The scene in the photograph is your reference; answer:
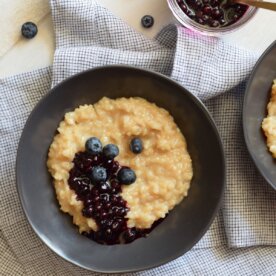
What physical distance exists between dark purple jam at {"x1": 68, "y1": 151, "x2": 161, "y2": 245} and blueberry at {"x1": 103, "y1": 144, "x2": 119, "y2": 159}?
0.01 meters

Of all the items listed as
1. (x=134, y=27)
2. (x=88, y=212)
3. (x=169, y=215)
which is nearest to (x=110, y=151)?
(x=88, y=212)

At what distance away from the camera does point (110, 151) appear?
1.69 metres

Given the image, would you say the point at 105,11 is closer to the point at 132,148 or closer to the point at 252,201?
the point at 132,148

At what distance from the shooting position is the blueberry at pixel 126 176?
5.54 ft

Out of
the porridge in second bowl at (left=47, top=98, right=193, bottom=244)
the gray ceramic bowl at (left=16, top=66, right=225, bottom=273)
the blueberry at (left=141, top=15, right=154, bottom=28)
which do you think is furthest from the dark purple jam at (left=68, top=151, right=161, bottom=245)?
the blueberry at (left=141, top=15, right=154, bottom=28)

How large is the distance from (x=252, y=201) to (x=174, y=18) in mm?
740

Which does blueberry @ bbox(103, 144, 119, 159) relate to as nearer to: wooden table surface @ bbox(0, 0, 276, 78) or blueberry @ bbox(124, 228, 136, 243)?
blueberry @ bbox(124, 228, 136, 243)

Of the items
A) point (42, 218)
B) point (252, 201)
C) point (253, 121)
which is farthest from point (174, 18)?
point (42, 218)

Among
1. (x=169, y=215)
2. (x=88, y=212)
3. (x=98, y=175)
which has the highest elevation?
(x=98, y=175)

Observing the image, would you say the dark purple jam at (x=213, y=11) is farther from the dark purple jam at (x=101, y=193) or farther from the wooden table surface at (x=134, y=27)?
the dark purple jam at (x=101, y=193)

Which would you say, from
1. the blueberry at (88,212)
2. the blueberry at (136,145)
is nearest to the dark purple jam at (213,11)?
the blueberry at (136,145)

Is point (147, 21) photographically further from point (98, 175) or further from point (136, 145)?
point (98, 175)

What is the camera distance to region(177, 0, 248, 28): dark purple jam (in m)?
1.85

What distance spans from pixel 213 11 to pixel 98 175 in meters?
0.71
